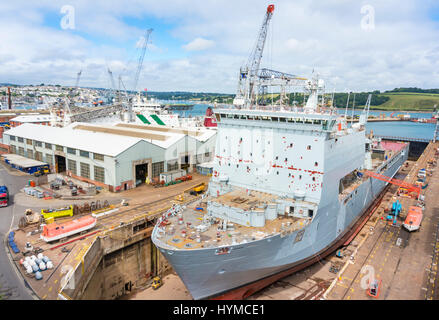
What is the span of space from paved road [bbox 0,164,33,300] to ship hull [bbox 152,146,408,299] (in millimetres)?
7810

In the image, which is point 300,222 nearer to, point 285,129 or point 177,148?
point 285,129

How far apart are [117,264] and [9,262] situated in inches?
274

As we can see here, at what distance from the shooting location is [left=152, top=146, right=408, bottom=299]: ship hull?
15.2m

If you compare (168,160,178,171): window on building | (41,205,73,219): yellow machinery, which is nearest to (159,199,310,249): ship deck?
(41,205,73,219): yellow machinery

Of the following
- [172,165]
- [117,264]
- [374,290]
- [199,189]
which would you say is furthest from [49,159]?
[374,290]

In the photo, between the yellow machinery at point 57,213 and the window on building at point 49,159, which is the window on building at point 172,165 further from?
the window on building at point 49,159

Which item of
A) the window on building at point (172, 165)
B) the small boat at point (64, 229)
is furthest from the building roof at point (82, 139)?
the small boat at point (64, 229)

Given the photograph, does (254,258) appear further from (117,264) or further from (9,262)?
(9,262)

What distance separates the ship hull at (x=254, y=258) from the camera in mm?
15180

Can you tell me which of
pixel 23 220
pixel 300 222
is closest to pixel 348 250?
pixel 300 222

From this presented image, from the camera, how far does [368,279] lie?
18734mm

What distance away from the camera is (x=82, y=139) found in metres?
38.1

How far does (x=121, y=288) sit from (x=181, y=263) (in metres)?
9.92

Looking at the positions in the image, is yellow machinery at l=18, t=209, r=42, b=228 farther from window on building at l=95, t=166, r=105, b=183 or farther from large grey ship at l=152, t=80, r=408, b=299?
large grey ship at l=152, t=80, r=408, b=299
